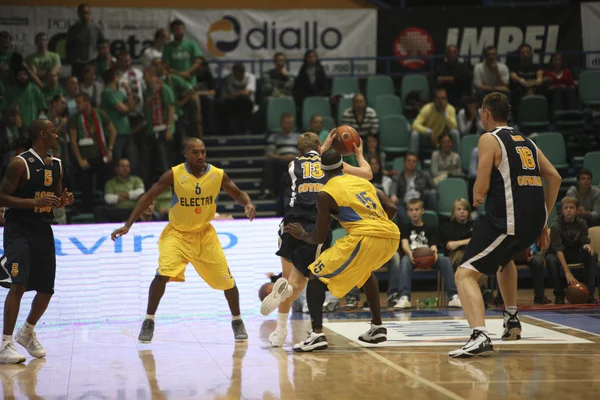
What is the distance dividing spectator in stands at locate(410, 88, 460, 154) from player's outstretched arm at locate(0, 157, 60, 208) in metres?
9.11

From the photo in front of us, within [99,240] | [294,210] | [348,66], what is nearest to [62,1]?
[348,66]

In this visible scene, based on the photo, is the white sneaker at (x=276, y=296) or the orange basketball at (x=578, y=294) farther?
the orange basketball at (x=578, y=294)

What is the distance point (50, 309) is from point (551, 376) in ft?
21.6

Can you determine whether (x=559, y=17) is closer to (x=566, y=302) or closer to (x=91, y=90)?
(x=566, y=302)

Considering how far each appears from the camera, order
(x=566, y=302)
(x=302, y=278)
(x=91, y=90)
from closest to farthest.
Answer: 1. (x=302, y=278)
2. (x=566, y=302)
3. (x=91, y=90)

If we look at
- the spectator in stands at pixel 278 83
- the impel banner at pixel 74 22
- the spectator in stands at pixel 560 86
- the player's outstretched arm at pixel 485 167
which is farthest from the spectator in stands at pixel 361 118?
the player's outstretched arm at pixel 485 167

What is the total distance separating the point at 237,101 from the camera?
16.4 m

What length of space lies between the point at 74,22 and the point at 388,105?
626cm

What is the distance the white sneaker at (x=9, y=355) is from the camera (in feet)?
24.7

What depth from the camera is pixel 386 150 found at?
52.3 feet

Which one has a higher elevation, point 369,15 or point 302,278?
point 369,15

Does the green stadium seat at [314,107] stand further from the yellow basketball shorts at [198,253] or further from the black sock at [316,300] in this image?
the black sock at [316,300]

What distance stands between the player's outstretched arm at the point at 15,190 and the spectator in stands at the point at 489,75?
10466mm

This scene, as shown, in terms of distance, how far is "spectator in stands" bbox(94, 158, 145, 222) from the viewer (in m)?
13.4
